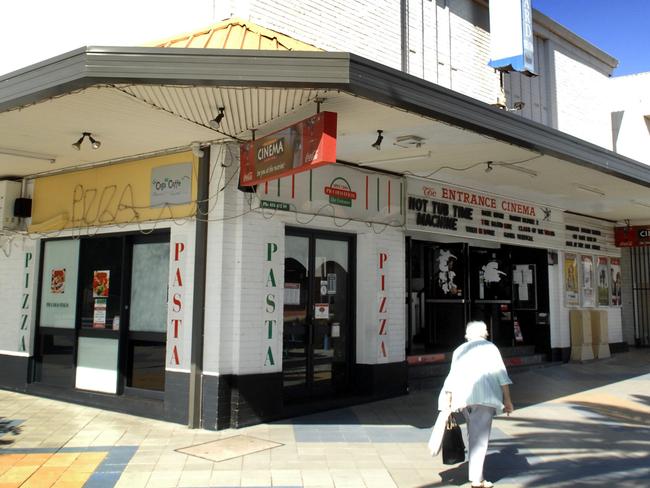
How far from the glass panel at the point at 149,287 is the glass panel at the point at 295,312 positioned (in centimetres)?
167

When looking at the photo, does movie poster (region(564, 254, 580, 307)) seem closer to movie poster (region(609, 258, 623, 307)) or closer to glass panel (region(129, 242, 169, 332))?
movie poster (region(609, 258, 623, 307))

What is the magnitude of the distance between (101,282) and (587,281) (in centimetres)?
1163

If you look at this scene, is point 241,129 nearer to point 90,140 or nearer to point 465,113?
point 90,140

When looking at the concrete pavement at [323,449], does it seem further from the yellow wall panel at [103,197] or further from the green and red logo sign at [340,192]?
the green and red logo sign at [340,192]

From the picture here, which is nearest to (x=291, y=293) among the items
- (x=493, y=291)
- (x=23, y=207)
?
(x=23, y=207)

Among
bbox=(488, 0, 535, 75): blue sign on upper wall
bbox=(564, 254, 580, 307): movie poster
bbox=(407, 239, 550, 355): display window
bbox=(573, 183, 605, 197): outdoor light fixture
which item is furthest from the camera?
bbox=(564, 254, 580, 307): movie poster

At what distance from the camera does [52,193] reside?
970 cm

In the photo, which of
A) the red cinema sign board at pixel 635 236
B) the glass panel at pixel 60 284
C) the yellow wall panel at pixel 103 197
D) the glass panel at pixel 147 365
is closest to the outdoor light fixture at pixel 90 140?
the yellow wall panel at pixel 103 197

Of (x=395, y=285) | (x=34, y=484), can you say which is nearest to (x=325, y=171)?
(x=395, y=285)

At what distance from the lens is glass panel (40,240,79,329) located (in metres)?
9.45

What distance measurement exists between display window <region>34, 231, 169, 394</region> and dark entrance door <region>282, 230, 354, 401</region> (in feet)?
5.69

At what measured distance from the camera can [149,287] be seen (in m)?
8.49

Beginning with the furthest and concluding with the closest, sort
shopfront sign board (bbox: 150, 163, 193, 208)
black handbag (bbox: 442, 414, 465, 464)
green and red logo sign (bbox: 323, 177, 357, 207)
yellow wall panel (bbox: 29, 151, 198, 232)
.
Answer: green and red logo sign (bbox: 323, 177, 357, 207), yellow wall panel (bbox: 29, 151, 198, 232), shopfront sign board (bbox: 150, 163, 193, 208), black handbag (bbox: 442, 414, 465, 464)

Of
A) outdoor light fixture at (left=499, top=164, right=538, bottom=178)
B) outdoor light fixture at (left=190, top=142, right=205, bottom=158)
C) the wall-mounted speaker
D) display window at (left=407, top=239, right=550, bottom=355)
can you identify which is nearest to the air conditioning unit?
the wall-mounted speaker
